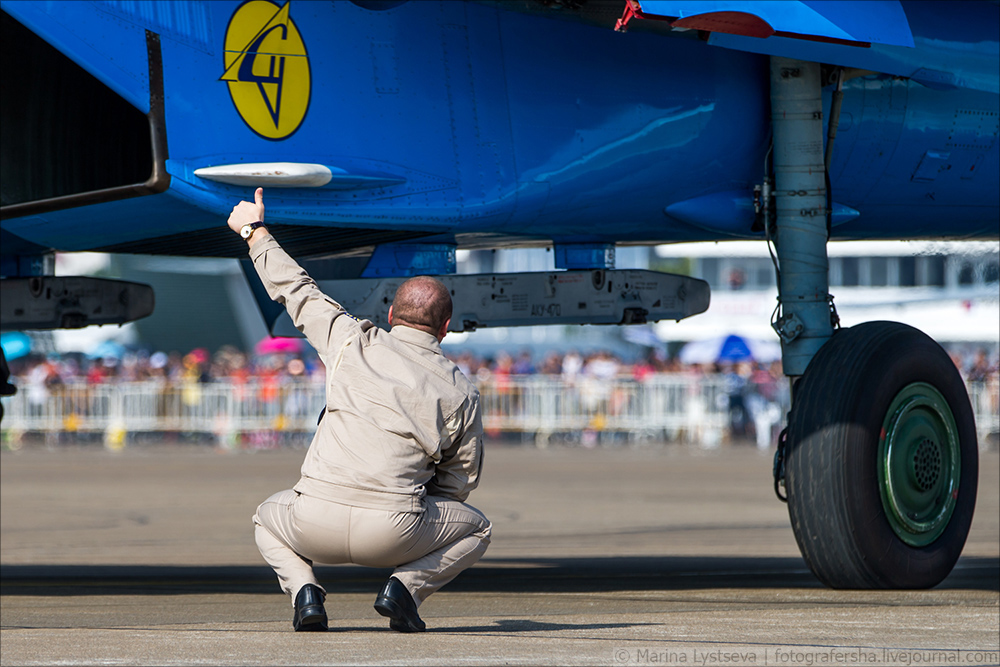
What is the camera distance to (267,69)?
7402 millimetres

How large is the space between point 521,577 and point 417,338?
13.3 feet

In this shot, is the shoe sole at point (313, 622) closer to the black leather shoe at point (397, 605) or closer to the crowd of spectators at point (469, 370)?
the black leather shoe at point (397, 605)

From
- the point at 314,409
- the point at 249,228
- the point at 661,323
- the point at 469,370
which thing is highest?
the point at 249,228

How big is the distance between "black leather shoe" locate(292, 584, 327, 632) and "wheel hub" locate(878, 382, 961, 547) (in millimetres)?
3824

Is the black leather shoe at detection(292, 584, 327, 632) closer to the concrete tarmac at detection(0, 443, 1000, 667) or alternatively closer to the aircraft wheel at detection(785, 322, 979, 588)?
the concrete tarmac at detection(0, 443, 1000, 667)

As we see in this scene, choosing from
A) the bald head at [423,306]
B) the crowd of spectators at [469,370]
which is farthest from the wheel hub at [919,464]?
the crowd of spectators at [469,370]

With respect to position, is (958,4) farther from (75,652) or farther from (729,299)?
(729,299)

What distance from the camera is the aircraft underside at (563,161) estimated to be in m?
7.26

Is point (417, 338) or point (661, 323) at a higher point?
point (417, 338)

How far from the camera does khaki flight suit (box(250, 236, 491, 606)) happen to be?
5312mm

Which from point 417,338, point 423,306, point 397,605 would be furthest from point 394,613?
point 423,306

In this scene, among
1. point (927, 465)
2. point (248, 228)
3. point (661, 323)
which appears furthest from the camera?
point (661, 323)

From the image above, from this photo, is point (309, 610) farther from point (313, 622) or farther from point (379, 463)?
point (379, 463)

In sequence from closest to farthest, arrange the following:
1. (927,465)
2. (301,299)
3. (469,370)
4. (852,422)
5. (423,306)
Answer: (423,306) < (301,299) < (852,422) < (927,465) < (469,370)
